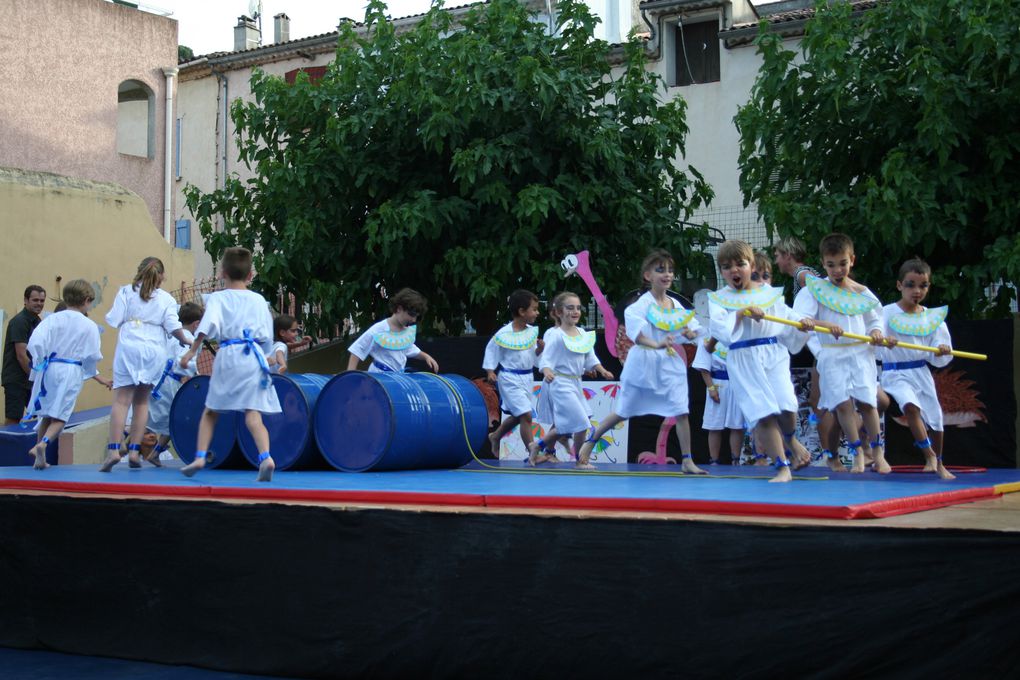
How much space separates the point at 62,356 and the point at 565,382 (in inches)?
177

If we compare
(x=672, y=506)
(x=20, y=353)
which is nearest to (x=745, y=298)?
(x=672, y=506)

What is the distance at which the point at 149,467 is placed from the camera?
9.63 metres

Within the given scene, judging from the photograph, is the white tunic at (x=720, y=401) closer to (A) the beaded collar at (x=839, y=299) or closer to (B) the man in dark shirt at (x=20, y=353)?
(A) the beaded collar at (x=839, y=299)

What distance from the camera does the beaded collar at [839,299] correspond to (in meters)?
8.36

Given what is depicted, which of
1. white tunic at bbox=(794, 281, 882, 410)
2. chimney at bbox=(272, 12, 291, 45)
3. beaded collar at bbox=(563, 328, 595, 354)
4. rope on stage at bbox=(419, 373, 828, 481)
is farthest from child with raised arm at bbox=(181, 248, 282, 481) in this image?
chimney at bbox=(272, 12, 291, 45)

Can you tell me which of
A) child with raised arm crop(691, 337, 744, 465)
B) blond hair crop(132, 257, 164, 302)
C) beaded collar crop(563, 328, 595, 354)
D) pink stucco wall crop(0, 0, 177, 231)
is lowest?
child with raised arm crop(691, 337, 744, 465)

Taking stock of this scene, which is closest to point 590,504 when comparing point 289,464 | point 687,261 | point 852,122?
point 289,464

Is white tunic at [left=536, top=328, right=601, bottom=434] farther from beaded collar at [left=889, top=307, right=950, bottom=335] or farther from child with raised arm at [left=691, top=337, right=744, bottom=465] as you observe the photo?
beaded collar at [left=889, top=307, right=950, bottom=335]

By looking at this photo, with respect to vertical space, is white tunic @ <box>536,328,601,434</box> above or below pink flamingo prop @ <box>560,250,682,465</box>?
below

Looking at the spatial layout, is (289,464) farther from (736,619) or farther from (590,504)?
(736,619)

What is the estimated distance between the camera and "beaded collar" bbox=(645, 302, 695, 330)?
9.22 m

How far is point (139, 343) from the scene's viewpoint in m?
9.54

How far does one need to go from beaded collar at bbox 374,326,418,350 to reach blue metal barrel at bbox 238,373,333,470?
1571 millimetres

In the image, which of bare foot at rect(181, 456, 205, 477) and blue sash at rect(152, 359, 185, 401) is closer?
bare foot at rect(181, 456, 205, 477)
